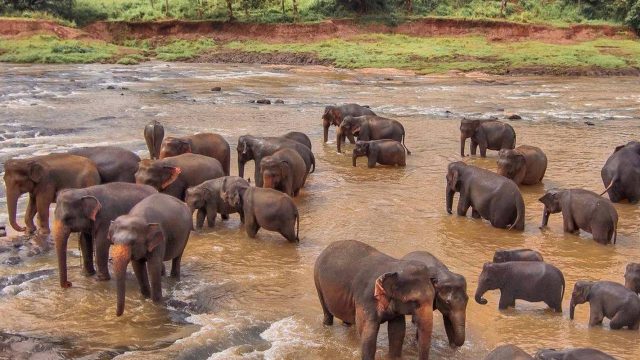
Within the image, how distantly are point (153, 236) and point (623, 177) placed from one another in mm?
7817

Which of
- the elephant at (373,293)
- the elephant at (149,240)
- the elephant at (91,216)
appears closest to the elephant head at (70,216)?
the elephant at (91,216)

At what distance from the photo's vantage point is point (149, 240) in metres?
7.15

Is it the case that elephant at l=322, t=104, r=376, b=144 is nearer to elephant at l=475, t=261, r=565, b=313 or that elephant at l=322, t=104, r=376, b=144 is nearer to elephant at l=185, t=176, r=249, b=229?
elephant at l=185, t=176, r=249, b=229

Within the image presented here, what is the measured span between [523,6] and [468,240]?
165ft

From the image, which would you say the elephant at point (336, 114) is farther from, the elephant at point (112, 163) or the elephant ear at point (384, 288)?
the elephant ear at point (384, 288)

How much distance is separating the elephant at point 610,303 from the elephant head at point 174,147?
6.85 meters

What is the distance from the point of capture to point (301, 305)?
25.4 ft

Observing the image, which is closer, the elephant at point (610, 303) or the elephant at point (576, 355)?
the elephant at point (576, 355)

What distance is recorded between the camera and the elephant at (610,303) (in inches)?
275

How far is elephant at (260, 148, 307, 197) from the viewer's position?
438 inches

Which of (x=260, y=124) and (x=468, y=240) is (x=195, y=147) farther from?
(x=260, y=124)

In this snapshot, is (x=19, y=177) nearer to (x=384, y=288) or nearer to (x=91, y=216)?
(x=91, y=216)

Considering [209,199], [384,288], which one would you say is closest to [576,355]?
[384,288]

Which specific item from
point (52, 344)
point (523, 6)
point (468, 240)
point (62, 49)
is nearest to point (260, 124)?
point (468, 240)
